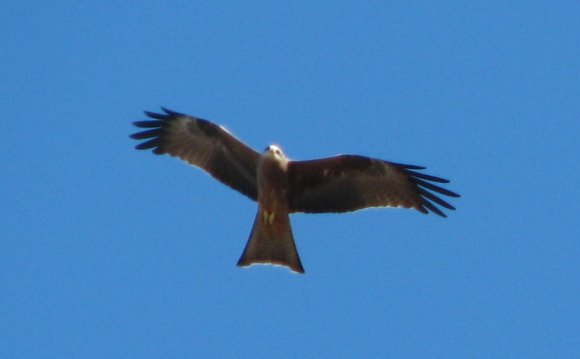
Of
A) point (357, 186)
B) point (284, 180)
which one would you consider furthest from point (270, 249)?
point (357, 186)

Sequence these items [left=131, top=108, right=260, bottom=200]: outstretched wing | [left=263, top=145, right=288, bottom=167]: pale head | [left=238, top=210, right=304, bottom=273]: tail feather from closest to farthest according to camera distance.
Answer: [left=238, top=210, right=304, bottom=273]: tail feather → [left=263, top=145, right=288, bottom=167]: pale head → [left=131, top=108, right=260, bottom=200]: outstretched wing

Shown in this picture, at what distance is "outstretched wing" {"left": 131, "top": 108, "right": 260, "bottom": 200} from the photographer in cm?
1003

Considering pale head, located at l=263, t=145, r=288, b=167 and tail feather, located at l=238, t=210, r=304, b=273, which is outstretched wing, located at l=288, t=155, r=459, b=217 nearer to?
pale head, located at l=263, t=145, r=288, b=167

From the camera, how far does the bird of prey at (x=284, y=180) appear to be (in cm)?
947

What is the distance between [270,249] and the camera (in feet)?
30.7

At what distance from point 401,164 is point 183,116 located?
246cm

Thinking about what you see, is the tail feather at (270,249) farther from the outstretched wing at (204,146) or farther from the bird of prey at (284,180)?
the outstretched wing at (204,146)

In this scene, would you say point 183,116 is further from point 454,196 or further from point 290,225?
point 454,196

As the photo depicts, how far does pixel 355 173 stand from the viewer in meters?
9.94

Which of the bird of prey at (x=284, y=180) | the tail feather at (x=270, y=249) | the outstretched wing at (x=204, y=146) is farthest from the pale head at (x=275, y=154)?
the tail feather at (x=270, y=249)

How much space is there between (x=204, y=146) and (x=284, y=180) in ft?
3.63

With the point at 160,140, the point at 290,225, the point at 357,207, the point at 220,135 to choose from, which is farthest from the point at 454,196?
the point at 160,140

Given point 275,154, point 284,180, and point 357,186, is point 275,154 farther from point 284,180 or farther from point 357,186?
point 357,186

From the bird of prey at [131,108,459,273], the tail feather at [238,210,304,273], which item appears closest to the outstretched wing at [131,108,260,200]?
the bird of prey at [131,108,459,273]
